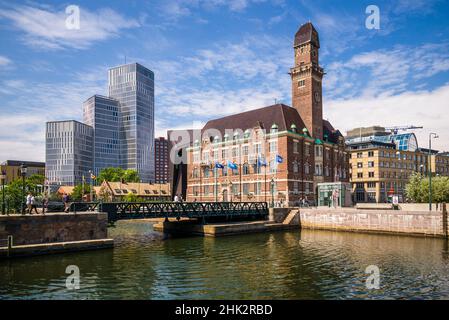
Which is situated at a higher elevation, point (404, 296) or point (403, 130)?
point (403, 130)

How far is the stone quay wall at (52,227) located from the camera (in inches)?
1127

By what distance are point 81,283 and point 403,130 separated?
178 metres

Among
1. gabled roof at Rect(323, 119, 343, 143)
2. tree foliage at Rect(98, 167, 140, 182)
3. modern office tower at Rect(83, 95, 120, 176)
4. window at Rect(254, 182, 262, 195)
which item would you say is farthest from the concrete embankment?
modern office tower at Rect(83, 95, 120, 176)

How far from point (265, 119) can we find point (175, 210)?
118 feet

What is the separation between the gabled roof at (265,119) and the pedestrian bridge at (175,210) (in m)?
20.5

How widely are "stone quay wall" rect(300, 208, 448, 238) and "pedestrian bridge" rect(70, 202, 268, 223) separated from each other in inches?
303

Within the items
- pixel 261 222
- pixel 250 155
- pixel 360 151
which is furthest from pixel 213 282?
pixel 360 151

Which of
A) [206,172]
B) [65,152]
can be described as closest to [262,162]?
[206,172]

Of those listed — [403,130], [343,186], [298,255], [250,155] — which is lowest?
[298,255]

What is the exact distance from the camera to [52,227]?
30.8 meters

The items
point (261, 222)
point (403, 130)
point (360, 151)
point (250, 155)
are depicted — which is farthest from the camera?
point (403, 130)

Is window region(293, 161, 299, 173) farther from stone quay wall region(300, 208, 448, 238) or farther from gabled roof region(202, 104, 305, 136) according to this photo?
stone quay wall region(300, 208, 448, 238)
